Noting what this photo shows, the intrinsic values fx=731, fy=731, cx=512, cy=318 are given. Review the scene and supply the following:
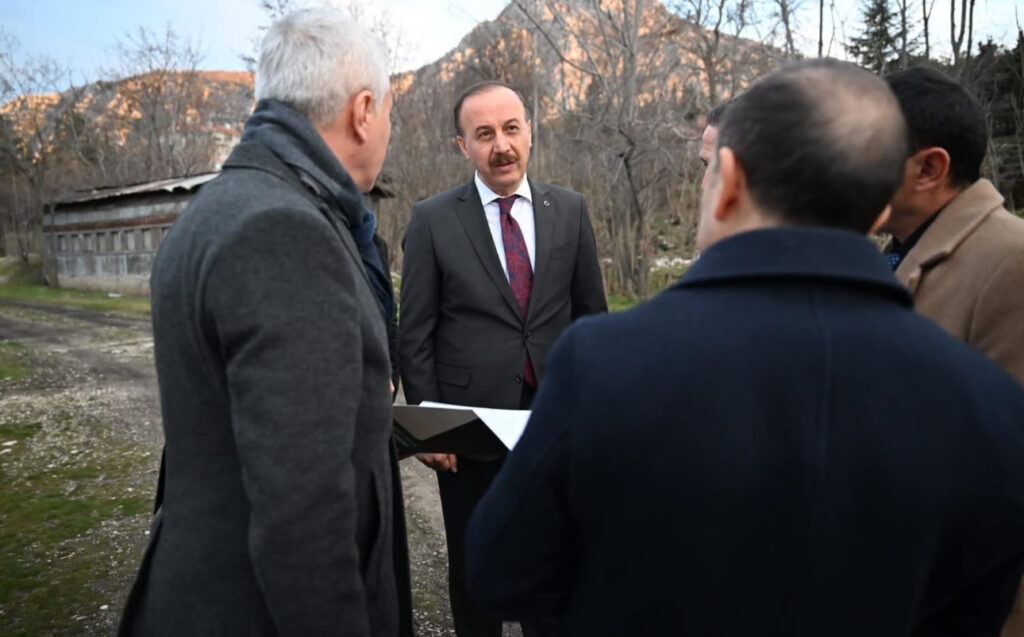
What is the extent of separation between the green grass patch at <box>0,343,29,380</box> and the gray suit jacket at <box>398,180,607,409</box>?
26.8 feet

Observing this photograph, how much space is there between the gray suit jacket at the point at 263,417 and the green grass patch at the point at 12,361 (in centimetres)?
903

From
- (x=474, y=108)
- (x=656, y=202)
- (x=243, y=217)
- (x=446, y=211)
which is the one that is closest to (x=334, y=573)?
(x=243, y=217)

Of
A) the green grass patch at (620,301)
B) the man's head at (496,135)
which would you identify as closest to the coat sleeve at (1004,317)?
the man's head at (496,135)

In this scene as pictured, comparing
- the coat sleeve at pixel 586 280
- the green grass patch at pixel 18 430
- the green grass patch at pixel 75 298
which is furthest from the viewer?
the green grass patch at pixel 75 298

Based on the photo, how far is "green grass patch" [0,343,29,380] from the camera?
886 cm

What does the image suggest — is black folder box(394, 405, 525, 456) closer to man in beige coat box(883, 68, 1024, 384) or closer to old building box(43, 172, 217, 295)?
man in beige coat box(883, 68, 1024, 384)

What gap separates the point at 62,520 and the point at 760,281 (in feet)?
15.6

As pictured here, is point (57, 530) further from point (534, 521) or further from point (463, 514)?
point (534, 521)

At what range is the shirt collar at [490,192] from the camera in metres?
2.85

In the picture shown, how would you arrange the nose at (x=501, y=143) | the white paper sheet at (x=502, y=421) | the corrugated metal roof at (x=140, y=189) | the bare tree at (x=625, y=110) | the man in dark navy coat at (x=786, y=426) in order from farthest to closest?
the corrugated metal roof at (x=140, y=189)
the bare tree at (x=625, y=110)
the nose at (x=501, y=143)
the white paper sheet at (x=502, y=421)
the man in dark navy coat at (x=786, y=426)

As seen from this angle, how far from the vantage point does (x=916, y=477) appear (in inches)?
37.8

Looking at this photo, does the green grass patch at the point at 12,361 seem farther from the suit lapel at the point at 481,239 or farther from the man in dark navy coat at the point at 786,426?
the man in dark navy coat at the point at 786,426

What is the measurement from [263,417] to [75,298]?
71.1 feet

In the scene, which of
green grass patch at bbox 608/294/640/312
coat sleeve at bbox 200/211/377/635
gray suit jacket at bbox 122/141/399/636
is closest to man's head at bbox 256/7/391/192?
gray suit jacket at bbox 122/141/399/636
